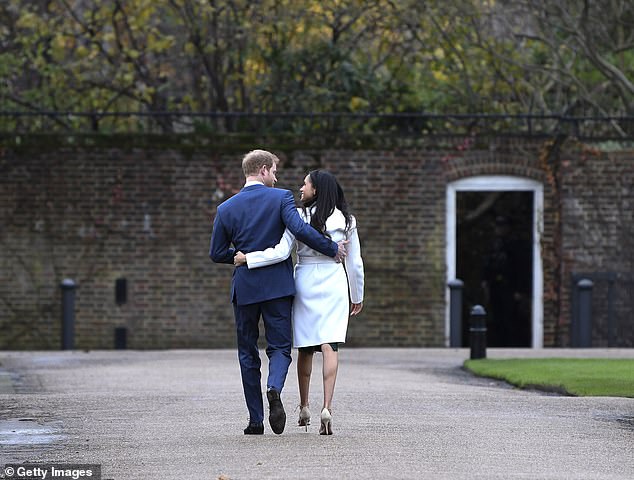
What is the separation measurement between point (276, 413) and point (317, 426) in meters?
0.94

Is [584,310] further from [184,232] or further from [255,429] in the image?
[255,429]

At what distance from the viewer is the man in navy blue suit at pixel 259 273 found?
32.1ft

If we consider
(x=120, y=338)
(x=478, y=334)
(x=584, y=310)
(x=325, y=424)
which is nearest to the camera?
(x=325, y=424)

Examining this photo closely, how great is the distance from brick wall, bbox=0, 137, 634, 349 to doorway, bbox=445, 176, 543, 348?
0.17 meters

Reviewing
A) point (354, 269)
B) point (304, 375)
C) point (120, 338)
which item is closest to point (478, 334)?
point (120, 338)

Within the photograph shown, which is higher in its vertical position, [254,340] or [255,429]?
[254,340]

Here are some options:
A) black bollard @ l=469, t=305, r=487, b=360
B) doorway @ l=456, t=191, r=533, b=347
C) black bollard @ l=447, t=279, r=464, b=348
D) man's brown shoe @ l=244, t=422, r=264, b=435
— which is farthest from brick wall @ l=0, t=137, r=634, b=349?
man's brown shoe @ l=244, t=422, r=264, b=435

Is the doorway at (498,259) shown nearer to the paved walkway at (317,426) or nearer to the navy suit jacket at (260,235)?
the paved walkway at (317,426)

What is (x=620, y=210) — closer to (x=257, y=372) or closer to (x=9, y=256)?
(x=9, y=256)

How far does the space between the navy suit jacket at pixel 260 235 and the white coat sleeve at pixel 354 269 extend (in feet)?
0.93

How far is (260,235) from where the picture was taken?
32.4 feet

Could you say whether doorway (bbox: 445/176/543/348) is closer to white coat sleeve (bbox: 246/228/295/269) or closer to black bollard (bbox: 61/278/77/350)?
black bollard (bbox: 61/278/77/350)

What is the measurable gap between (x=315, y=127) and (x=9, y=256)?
5.09m

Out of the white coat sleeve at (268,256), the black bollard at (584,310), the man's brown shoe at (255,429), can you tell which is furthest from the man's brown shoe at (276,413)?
the black bollard at (584,310)
